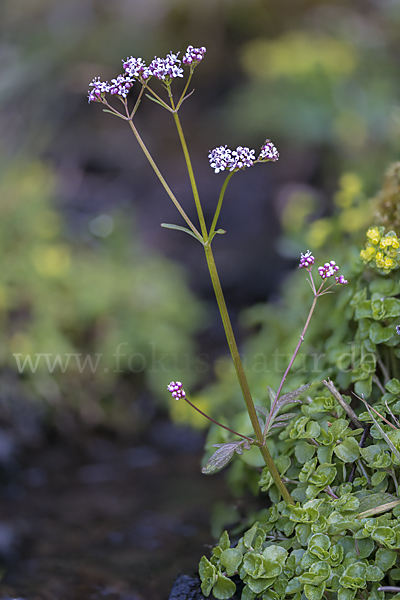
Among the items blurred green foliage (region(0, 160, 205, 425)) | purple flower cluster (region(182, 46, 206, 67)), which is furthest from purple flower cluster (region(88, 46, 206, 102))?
blurred green foliage (region(0, 160, 205, 425))

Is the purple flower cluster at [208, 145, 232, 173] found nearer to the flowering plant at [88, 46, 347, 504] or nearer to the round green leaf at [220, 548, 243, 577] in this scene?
the flowering plant at [88, 46, 347, 504]

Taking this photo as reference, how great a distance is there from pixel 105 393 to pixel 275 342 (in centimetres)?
122

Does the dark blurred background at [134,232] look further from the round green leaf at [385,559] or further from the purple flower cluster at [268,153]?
the purple flower cluster at [268,153]

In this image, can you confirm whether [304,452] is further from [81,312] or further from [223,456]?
Result: [81,312]

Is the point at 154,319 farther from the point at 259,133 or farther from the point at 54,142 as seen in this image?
the point at 259,133

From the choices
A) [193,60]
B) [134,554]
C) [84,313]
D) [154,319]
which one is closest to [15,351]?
[84,313]

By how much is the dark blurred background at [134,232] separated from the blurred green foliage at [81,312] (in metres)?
0.01

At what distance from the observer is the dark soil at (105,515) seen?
4.83ft

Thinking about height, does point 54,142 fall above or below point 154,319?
above

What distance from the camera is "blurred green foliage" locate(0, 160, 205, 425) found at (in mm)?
2738

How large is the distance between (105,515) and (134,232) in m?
2.08

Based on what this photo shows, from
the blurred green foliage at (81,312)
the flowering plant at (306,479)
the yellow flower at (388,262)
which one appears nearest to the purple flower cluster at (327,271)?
the flowering plant at (306,479)

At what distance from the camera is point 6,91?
174 inches

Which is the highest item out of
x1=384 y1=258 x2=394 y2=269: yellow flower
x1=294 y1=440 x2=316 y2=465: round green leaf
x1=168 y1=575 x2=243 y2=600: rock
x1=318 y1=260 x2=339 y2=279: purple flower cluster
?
x1=384 y1=258 x2=394 y2=269: yellow flower
